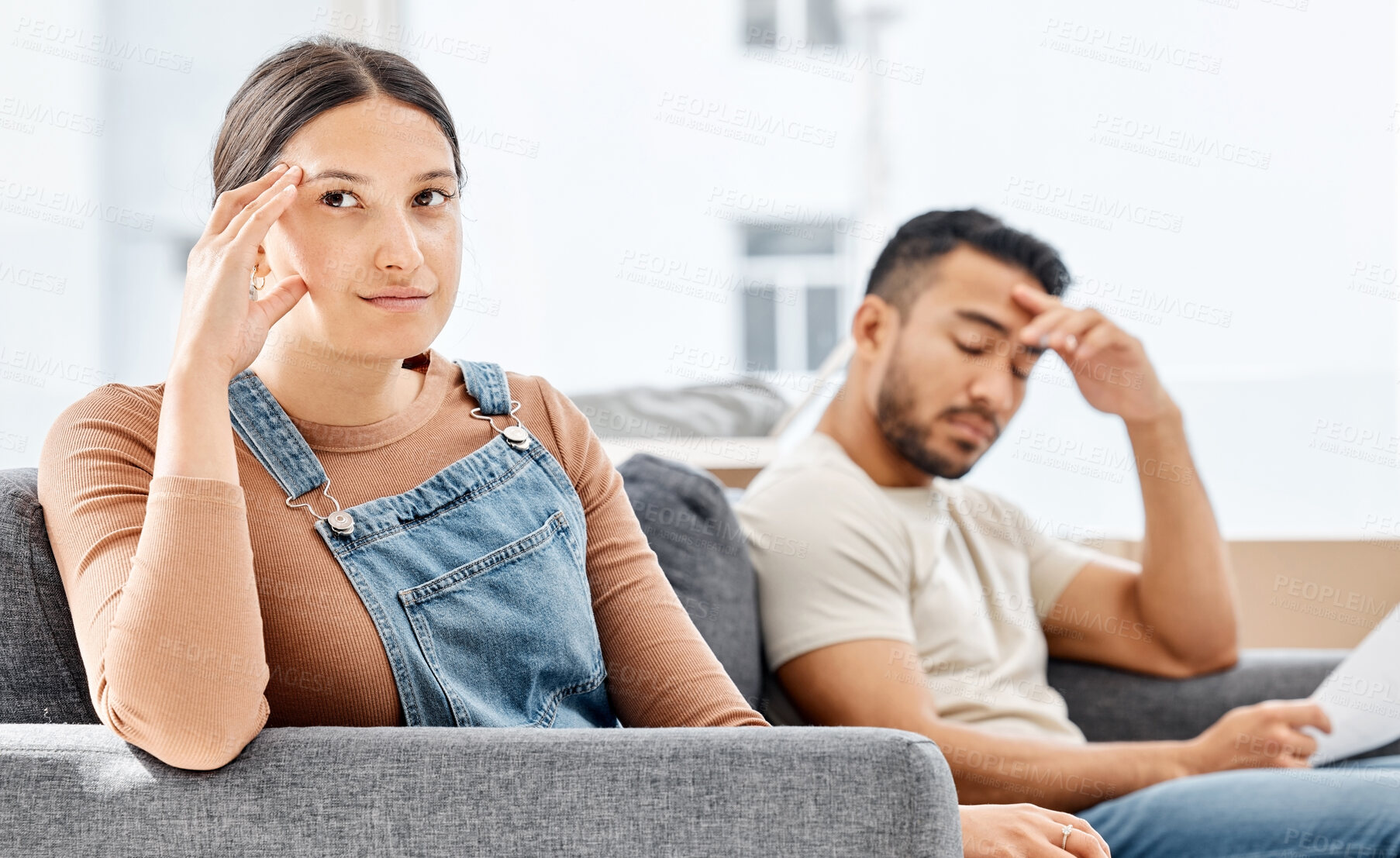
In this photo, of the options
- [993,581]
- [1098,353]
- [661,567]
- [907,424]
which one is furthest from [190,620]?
[1098,353]

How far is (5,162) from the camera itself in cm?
214

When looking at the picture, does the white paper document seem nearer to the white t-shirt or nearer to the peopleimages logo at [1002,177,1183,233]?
the white t-shirt

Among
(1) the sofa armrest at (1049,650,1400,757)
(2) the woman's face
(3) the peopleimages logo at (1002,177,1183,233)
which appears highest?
(2) the woman's face

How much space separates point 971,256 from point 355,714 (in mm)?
1153

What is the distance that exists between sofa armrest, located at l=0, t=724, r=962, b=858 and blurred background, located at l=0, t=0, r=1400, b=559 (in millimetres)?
1544

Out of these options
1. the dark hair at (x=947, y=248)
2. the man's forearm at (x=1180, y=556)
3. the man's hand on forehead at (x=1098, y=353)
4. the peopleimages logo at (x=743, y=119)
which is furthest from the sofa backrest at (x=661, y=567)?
the peopleimages logo at (x=743, y=119)

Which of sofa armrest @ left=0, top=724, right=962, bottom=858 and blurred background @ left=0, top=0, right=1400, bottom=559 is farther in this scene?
blurred background @ left=0, top=0, right=1400, bottom=559

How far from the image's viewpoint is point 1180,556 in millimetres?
1753

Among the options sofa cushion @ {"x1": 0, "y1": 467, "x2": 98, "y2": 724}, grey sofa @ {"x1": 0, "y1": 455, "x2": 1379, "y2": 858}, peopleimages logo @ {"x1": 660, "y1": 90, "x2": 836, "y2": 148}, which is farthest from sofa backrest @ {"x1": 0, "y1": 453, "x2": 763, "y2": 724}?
peopleimages logo @ {"x1": 660, "y1": 90, "x2": 836, "y2": 148}

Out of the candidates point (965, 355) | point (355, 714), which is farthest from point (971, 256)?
point (355, 714)

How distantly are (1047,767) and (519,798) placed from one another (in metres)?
0.89

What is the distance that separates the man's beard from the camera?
1.66 metres

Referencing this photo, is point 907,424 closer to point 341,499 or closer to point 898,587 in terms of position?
point 898,587

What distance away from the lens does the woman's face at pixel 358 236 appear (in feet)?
3.23
